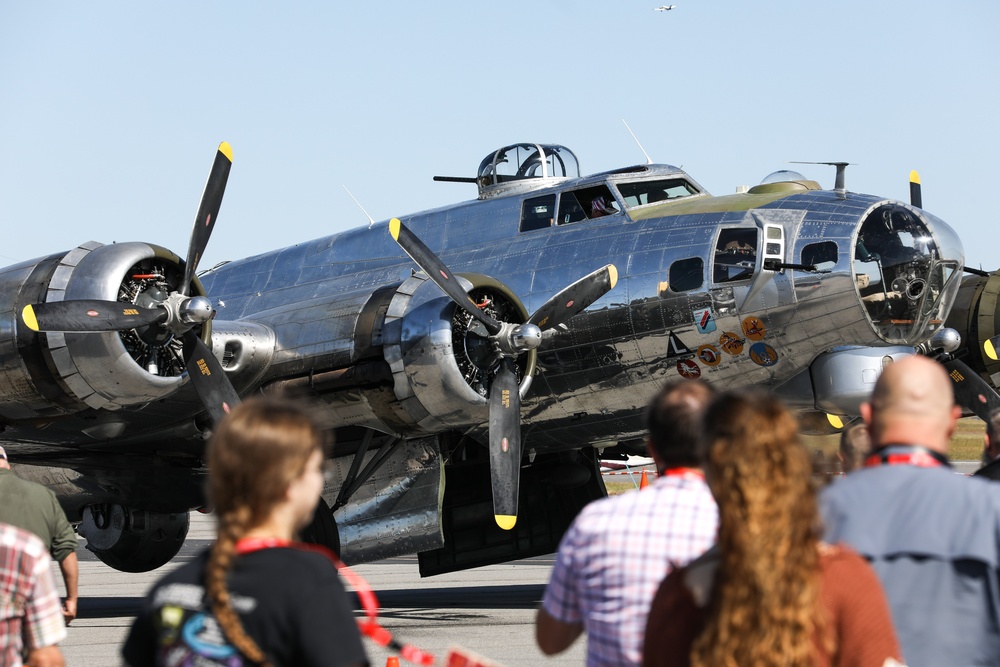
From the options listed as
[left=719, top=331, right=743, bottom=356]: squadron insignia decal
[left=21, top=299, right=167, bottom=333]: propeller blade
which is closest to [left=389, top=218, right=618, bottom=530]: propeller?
[left=719, top=331, right=743, bottom=356]: squadron insignia decal

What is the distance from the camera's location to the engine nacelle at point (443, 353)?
11852 mm

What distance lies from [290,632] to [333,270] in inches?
480

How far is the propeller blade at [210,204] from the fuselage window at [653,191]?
4122 mm

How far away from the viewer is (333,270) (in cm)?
1454

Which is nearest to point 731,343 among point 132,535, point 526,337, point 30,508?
point 526,337

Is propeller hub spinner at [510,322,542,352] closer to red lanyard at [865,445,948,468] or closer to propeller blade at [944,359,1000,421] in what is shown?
propeller blade at [944,359,1000,421]

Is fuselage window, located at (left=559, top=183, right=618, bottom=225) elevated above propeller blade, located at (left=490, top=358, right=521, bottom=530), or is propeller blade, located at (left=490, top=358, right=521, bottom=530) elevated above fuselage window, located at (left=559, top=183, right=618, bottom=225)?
fuselage window, located at (left=559, top=183, right=618, bottom=225)

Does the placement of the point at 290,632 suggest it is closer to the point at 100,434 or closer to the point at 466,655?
the point at 466,655

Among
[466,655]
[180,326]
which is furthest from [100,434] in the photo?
[466,655]

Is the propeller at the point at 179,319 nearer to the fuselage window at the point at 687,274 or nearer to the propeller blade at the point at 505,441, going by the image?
the propeller blade at the point at 505,441

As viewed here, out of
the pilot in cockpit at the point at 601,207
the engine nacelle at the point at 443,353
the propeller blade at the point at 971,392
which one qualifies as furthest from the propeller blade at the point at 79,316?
the propeller blade at the point at 971,392

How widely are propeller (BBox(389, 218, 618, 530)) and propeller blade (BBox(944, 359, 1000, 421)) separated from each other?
5.30m

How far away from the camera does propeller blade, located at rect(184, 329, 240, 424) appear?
11633 millimetres

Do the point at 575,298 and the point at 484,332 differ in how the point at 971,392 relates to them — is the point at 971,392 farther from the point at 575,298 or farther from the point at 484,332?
the point at 484,332
